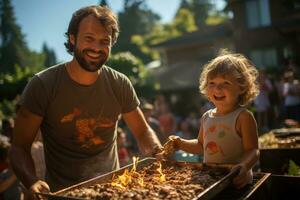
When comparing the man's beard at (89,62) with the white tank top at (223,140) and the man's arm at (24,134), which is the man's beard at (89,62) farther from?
the white tank top at (223,140)

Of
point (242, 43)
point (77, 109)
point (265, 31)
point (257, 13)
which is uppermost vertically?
point (257, 13)

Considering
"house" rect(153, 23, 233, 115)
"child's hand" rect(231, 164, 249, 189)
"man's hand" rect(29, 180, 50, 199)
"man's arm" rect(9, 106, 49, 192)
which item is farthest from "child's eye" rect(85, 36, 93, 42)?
"house" rect(153, 23, 233, 115)

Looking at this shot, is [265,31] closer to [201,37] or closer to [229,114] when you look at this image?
[201,37]

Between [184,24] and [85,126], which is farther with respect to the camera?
[184,24]

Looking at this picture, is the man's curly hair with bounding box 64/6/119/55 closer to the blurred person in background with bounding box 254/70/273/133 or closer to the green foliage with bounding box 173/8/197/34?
the blurred person in background with bounding box 254/70/273/133

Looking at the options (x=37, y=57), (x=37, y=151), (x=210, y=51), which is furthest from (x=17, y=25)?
(x=37, y=151)

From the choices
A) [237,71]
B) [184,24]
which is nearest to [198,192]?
[237,71]

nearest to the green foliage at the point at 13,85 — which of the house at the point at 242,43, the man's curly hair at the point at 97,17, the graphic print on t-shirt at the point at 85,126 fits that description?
the house at the point at 242,43

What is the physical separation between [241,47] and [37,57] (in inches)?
2869

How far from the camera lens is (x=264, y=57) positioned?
86.6 feet

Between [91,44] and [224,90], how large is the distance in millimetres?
1209

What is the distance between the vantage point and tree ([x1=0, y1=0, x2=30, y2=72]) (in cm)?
7612

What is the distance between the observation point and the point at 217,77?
3.18 meters

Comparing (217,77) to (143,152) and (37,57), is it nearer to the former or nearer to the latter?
(143,152)
